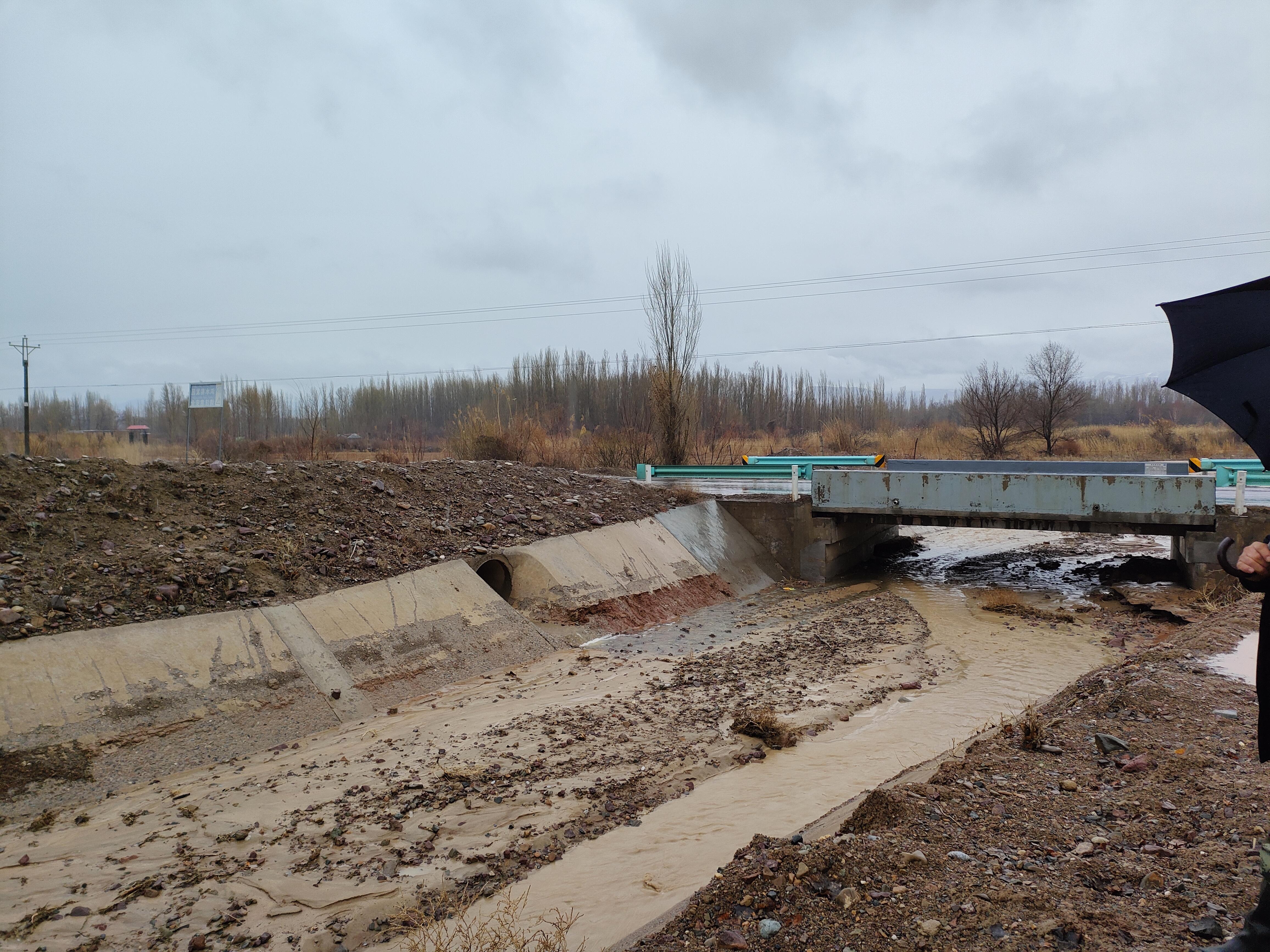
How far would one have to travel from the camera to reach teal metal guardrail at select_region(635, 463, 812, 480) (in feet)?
60.4

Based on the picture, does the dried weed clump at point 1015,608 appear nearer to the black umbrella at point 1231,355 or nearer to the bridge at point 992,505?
the bridge at point 992,505

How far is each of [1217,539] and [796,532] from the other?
724cm

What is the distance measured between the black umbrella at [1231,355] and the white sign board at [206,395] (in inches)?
733

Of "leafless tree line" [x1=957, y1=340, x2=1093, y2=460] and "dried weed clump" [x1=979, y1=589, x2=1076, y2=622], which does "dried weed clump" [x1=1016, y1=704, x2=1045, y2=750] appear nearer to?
"dried weed clump" [x1=979, y1=589, x2=1076, y2=622]

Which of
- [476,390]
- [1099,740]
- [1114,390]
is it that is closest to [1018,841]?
[1099,740]

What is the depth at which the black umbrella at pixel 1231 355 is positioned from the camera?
108 inches

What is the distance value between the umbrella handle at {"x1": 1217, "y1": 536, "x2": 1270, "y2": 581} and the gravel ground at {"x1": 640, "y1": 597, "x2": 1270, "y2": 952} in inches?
62.8

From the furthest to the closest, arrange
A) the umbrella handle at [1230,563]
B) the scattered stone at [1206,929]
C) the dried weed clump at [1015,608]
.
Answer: the dried weed clump at [1015,608] → the scattered stone at [1206,929] → the umbrella handle at [1230,563]

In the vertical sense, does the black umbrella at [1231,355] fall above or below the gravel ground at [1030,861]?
above

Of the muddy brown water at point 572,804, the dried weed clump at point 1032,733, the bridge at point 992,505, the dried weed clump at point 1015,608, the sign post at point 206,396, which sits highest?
the sign post at point 206,396

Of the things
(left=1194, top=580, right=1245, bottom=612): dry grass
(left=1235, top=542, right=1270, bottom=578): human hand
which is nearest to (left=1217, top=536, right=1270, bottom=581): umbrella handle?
(left=1235, top=542, right=1270, bottom=578): human hand

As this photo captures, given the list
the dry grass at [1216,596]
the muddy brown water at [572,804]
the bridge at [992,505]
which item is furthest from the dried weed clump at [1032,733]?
the bridge at [992,505]

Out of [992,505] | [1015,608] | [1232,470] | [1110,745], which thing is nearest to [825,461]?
[992,505]

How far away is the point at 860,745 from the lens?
7.01m
